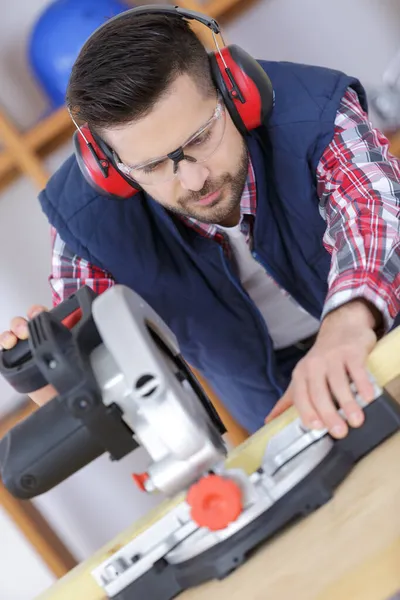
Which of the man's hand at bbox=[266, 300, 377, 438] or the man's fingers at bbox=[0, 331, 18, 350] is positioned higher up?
the man's fingers at bbox=[0, 331, 18, 350]

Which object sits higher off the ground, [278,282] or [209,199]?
[209,199]

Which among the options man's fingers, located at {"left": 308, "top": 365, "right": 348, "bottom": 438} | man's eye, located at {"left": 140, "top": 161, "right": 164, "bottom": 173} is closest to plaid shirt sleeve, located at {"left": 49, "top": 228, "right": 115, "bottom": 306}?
man's eye, located at {"left": 140, "top": 161, "right": 164, "bottom": 173}

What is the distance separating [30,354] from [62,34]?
135 centimetres

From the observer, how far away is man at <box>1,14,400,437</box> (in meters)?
0.91

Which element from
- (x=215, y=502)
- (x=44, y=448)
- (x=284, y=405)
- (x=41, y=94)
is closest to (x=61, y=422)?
(x=44, y=448)

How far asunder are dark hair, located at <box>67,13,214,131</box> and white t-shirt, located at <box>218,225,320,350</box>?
1.19 ft

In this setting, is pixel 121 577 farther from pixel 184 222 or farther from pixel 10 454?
pixel 184 222

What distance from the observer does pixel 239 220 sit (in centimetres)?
131

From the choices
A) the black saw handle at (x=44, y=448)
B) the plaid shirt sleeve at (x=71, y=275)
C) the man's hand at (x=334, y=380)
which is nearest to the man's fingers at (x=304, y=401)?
the man's hand at (x=334, y=380)

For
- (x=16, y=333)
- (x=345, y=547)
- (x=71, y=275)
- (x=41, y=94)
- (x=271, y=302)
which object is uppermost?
(x=41, y=94)

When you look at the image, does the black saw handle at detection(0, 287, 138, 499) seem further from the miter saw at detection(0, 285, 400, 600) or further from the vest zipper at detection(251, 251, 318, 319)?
the vest zipper at detection(251, 251, 318, 319)

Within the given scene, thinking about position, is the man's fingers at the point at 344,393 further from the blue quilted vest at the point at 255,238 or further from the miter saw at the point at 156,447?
the blue quilted vest at the point at 255,238

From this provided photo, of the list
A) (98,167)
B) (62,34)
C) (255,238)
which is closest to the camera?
(98,167)

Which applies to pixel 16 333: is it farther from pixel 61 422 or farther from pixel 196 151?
pixel 196 151
